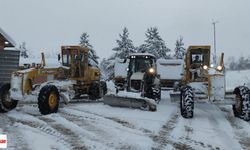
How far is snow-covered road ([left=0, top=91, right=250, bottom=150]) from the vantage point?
8.58 meters

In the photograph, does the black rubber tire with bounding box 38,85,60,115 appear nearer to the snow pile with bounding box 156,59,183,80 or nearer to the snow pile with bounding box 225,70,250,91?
the snow pile with bounding box 156,59,183,80

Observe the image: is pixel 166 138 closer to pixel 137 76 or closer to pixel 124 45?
pixel 137 76

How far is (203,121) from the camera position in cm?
1225

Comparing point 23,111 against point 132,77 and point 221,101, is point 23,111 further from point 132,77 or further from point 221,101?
point 221,101

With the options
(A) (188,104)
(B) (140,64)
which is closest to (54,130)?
(A) (188,104)

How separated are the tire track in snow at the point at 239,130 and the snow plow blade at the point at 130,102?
2757mm

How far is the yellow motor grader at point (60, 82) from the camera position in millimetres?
13875

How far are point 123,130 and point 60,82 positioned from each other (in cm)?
634

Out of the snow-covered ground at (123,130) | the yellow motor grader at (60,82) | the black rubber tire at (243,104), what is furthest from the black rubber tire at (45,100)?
the black rubber tire at (243,104)

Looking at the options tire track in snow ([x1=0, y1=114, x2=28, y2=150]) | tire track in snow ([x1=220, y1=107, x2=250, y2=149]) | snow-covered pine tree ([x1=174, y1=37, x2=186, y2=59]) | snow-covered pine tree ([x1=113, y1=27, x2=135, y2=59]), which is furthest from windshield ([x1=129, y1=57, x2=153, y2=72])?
snow-covered pine tree ([x1=174, y1=37, x2=186, y2=59])

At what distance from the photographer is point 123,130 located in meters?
10.2

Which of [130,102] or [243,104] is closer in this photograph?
[243,104]

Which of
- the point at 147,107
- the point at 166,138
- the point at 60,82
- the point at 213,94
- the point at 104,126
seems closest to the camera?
the point at 166,138

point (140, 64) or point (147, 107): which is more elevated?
point (140, 64)
